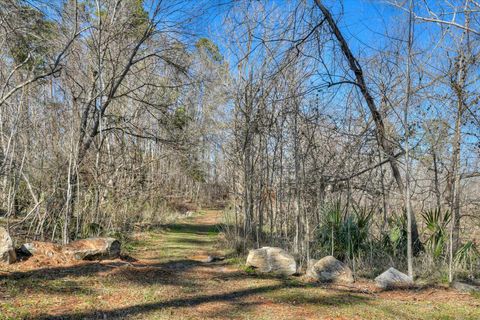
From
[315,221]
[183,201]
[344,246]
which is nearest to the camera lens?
[344,246]

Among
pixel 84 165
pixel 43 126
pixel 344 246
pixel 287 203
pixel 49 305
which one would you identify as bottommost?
pixel 49 305

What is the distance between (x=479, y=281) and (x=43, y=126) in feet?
28.1

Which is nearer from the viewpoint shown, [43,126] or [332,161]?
[332,161]

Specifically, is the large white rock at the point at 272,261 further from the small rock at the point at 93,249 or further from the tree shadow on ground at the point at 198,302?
the small rock at the point at 93,249

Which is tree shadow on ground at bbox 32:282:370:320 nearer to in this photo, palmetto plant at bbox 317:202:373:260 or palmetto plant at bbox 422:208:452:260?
palmetto plant at bbox 317:202:373:260

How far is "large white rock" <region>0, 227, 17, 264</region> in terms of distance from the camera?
225 inches

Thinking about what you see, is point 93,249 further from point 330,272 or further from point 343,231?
point 343,231

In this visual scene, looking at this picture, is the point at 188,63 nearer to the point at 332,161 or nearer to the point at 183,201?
the point at 332,161

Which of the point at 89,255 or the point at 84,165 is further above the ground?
the point at 84,165

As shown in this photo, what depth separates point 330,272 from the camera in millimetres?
5977

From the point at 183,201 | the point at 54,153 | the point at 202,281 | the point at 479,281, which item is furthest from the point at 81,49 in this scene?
the point at 183,201

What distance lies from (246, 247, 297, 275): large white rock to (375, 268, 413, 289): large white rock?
126 cm

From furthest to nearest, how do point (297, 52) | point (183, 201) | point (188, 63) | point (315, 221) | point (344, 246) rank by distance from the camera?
point (183, 201), point (188, 63), point (315, 221), point (344, 246), point (297, 52)

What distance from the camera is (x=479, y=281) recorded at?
227 inches
